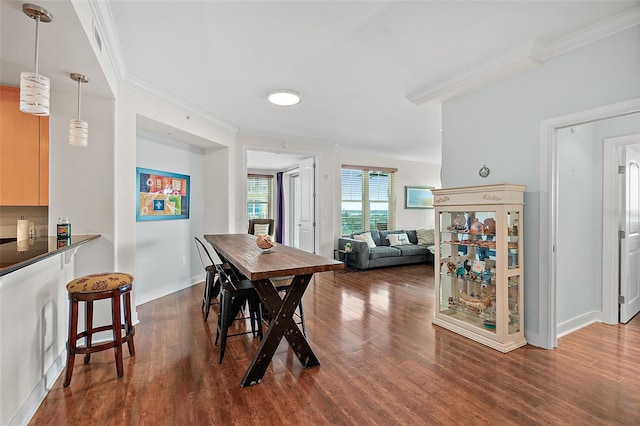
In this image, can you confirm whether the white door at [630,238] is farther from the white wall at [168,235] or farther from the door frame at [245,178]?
the white wall at [168,235]

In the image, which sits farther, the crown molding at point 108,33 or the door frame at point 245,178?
the door frame at point 245,178

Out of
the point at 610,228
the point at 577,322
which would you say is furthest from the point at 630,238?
the point at 577,322

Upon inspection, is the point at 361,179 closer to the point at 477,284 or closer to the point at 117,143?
the point at 477,284

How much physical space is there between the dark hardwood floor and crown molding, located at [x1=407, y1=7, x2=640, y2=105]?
2459 millimetres

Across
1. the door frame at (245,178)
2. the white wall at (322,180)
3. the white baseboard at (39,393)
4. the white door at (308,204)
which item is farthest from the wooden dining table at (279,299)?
the white door at (308,204)

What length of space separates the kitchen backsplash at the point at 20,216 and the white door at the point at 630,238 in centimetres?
569

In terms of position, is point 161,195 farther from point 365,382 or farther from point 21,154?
point 365,382

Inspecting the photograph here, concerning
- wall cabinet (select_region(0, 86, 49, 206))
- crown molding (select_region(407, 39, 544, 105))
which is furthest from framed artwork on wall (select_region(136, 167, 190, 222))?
crown molding (select_region(407, 39, 544, 105))

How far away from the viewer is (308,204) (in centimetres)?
636

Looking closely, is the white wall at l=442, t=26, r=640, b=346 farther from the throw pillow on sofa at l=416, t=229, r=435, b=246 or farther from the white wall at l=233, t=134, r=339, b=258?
the throw pillow on sofa at l=416, t=229, r=435, b=246

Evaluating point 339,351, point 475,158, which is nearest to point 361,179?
point 475,158

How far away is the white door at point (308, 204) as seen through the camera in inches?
A: 242

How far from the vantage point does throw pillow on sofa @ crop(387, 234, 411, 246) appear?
22.7 feet

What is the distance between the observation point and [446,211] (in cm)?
317
